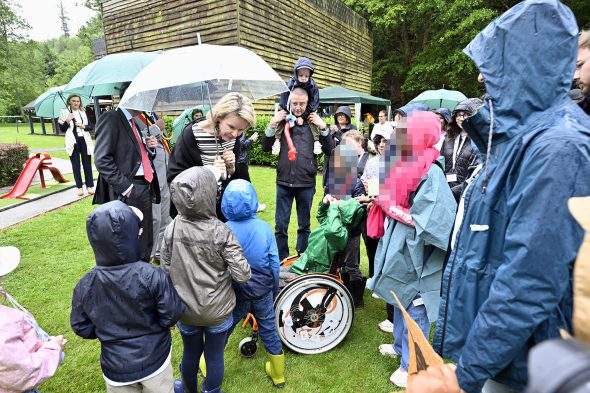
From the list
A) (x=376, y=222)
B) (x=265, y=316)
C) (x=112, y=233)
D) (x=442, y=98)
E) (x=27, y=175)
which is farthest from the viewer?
(x=442, y=98)

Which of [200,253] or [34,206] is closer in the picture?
[200,253]

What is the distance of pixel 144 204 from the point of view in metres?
3.61

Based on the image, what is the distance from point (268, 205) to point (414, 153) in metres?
5.38

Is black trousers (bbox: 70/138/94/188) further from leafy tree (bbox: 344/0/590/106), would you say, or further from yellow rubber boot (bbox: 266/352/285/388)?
leafy tree (bbox: 344/0/590/106)

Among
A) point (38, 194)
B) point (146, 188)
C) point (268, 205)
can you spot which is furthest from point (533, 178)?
point (38, 194)

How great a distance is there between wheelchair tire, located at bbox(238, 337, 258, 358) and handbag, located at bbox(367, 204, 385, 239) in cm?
140

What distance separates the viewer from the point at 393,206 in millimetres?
2385

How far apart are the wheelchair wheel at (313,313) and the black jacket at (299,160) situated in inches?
60.4

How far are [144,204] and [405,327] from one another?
9.02 feet

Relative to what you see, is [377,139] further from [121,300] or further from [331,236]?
[121,300]

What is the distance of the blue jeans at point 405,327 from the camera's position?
2.43m

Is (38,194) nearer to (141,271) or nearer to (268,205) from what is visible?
(268,205)

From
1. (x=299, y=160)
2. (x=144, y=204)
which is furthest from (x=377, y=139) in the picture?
(x=144, y=204)

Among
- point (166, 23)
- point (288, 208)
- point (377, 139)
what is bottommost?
point (288, 208)
